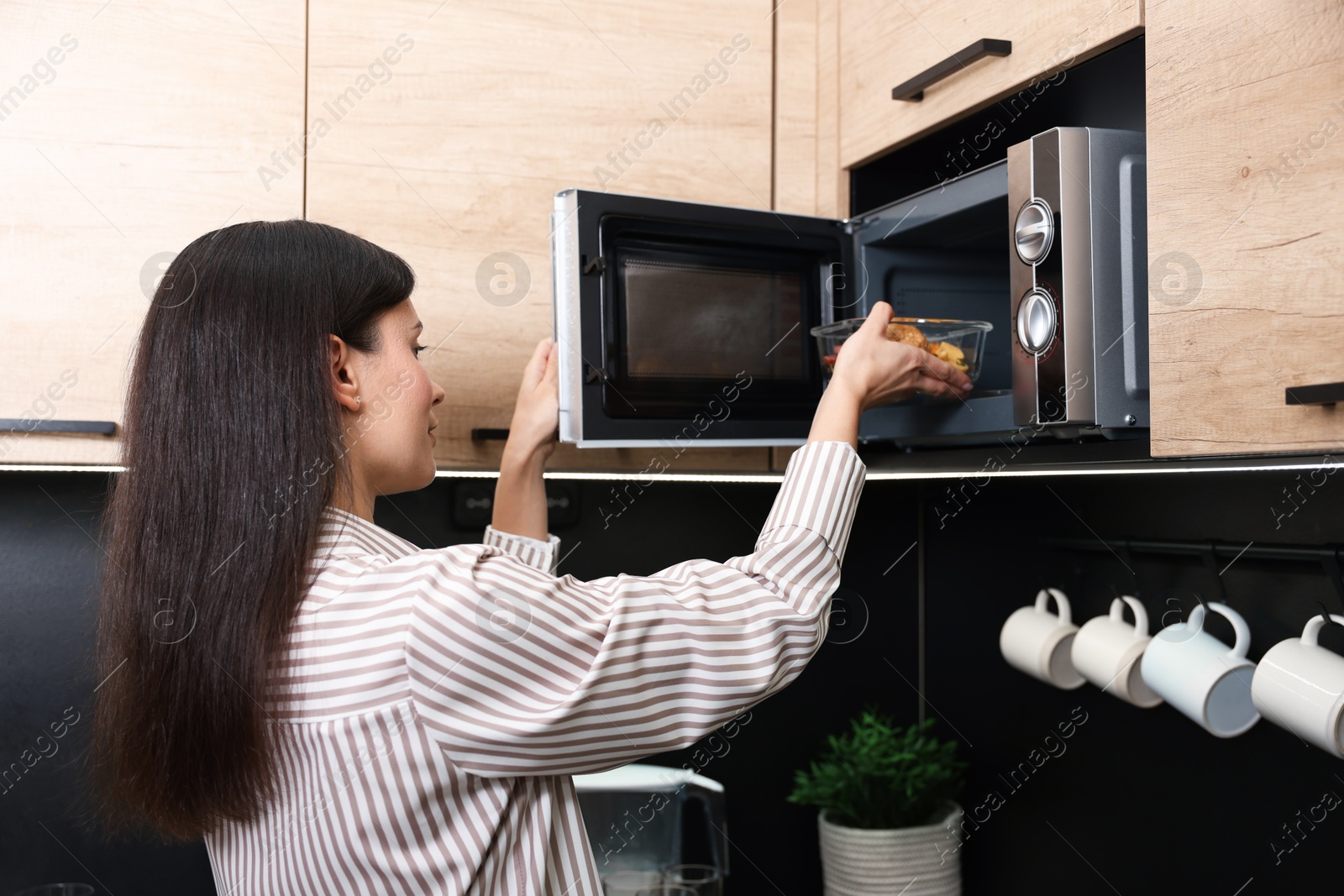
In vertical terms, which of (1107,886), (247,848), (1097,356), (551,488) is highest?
(1097,356)

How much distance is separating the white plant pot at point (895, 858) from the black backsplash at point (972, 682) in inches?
4.0

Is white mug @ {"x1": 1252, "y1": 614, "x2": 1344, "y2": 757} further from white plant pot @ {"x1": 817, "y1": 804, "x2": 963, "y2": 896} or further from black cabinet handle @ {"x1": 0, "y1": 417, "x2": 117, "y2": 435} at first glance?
black cabinet handle @ {"x1": 0, "y1": 417, "x2": 117, "y2": 435}

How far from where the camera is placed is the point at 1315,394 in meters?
0.66

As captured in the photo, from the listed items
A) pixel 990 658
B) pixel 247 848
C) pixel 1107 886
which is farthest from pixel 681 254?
pixel 1107 886

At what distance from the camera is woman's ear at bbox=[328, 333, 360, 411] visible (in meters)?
0.79

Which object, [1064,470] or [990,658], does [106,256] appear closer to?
[1064,470]

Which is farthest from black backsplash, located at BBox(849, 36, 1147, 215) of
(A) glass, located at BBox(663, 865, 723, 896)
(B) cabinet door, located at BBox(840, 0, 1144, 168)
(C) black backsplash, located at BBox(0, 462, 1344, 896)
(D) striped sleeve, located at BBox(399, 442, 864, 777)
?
(A) glass, located at BBox(663, 865, 723, 896)

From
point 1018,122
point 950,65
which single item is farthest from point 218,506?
point 1018,122

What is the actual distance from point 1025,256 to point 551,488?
78 centimetres

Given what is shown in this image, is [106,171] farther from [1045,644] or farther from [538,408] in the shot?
[1045,644]

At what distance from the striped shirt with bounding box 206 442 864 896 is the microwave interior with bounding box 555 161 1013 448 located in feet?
0.91

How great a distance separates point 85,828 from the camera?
1.31 m

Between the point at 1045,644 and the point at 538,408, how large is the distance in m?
0.65

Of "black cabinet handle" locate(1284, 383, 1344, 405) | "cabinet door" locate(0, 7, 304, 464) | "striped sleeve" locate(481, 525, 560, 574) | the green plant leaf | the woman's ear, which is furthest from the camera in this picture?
the green plant leaf
